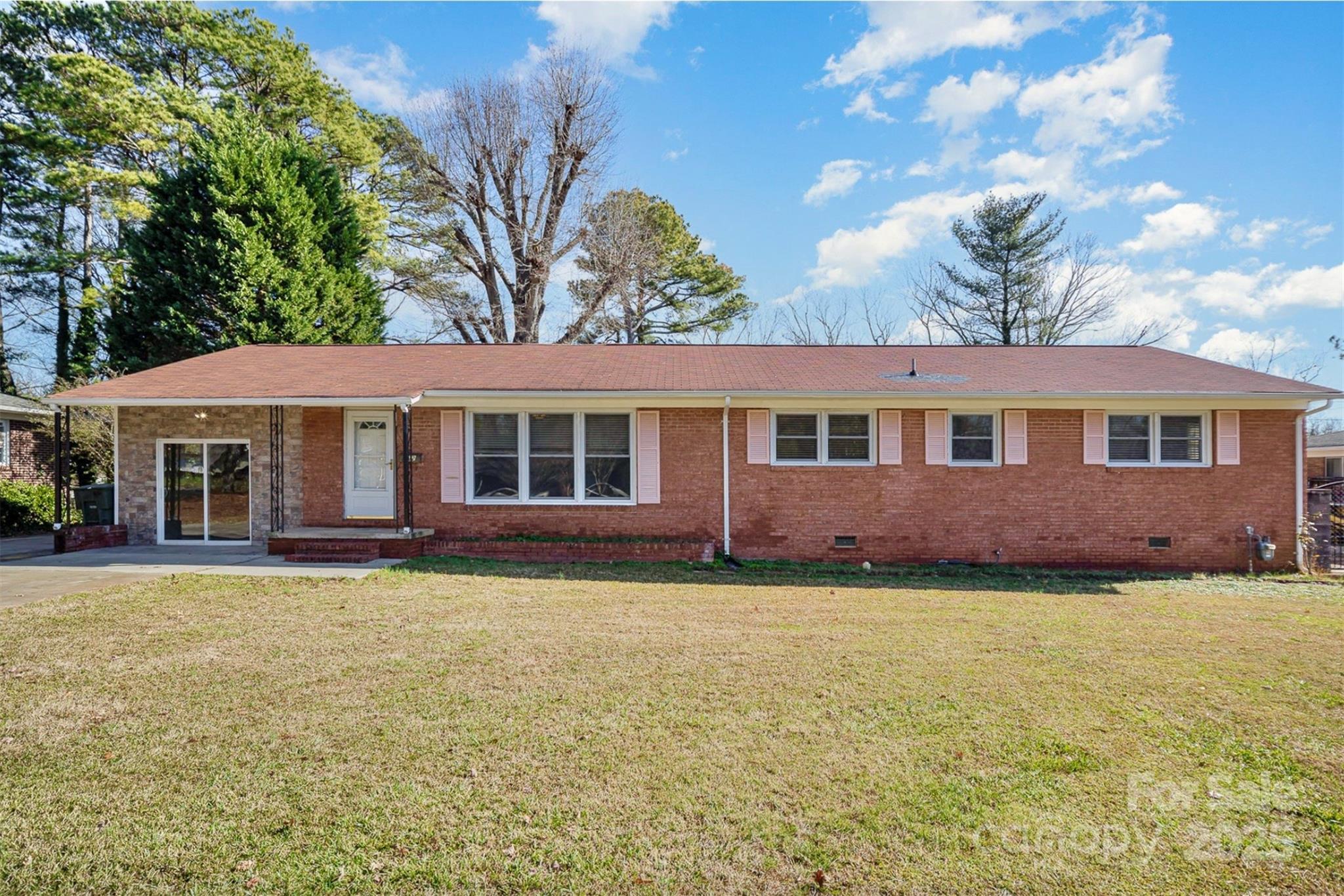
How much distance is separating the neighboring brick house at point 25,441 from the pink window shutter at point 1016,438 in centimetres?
2229

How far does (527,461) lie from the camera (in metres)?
11.7

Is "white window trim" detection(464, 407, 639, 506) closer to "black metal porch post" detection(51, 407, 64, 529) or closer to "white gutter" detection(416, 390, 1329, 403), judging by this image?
A: "white gutter" detection(416, 390, 1329, 403)

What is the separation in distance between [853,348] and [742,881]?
13.5 m

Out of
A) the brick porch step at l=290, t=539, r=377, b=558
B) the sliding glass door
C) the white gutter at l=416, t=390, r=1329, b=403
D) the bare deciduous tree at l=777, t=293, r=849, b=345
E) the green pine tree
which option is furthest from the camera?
the bare deciduous tree at l=777, t=293, r=849, b=345

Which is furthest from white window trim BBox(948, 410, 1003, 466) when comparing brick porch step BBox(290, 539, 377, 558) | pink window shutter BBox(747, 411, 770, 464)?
brick porch step BBox(290, 539, 377, 558)

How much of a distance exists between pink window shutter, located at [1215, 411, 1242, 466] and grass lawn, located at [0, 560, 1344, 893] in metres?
4.88

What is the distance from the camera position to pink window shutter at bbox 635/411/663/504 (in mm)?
11445

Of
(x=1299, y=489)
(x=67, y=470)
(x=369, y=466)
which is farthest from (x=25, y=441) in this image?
(x=1299, y=489)

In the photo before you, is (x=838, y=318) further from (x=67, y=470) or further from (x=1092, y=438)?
(x=67, y=470)

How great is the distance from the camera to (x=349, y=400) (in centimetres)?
1088

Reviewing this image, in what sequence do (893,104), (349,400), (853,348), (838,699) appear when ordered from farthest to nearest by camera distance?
(893,104) → (853,348) → (349,400) → (838,699)

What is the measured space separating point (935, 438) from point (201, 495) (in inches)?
517

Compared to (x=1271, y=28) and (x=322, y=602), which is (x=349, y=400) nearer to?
(x=322, y=602)

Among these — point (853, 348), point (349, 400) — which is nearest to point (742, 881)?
point (349, 400)
